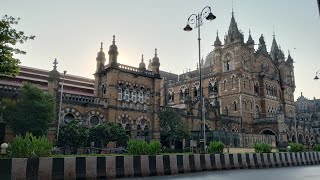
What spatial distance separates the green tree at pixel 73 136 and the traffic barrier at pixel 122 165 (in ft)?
46.9

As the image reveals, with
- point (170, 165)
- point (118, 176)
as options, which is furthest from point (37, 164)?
point (170, 165)

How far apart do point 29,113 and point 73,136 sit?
154 inches

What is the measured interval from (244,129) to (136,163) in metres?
42.5

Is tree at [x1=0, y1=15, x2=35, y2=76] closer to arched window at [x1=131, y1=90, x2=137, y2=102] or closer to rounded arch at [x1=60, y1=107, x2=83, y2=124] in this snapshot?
rounded arch at [x1=60, y1=107, x2=83, y2=124]

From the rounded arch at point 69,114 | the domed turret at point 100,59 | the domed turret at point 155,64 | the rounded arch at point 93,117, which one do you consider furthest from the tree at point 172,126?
the rounded arch at point 69,114

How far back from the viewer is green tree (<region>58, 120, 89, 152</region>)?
24922 mm

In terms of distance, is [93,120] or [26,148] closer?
[26,148]

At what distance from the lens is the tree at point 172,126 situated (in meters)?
33.9

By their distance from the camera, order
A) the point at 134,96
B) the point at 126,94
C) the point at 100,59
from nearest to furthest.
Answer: the point at 126,94 → the point at 134,96 → the point at 100,59

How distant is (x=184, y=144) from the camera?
36.6m

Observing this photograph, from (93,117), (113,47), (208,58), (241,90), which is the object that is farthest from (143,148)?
(208,58)

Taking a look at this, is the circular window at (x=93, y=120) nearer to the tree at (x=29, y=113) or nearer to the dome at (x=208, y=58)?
the tree at (x=29, y=113)

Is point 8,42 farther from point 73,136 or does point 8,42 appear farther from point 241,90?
point 241,90

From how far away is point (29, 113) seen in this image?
2330 centimetres
